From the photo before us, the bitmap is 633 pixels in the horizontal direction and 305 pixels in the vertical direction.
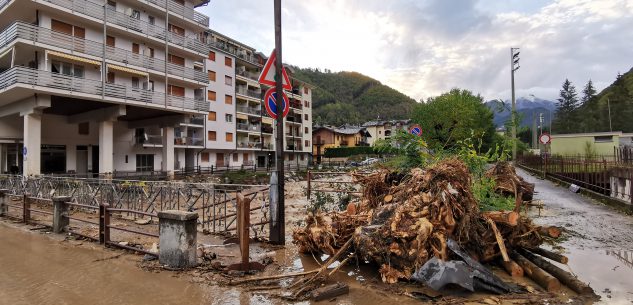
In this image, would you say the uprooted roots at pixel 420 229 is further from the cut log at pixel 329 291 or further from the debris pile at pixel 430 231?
the cut log at pixel 329 291

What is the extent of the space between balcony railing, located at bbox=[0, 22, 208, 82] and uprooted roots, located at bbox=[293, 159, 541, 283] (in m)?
21.1

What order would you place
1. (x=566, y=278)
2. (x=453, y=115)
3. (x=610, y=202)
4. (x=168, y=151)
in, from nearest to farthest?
(x=566, y=278) < (x=610, y=202) < (x=168, y=151) < (x=453, y=115)

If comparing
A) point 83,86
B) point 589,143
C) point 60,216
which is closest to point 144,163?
point 83,86

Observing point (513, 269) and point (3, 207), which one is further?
point (3, 207)

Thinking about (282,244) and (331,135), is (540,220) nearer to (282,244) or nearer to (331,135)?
(282,244)

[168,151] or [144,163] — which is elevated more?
[168,151]

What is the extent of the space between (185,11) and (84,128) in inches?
483

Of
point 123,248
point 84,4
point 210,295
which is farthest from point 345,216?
point 84,4

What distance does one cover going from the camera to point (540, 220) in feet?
34.6

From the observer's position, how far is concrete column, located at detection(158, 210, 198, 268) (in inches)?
228

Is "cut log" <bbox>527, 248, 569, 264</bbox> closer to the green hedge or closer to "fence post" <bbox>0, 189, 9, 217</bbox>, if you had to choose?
"fence post" <bbox>0, 189, 9, 217</bbox>

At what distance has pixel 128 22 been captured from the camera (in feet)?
79.7

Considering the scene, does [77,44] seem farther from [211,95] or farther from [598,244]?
[598,244]

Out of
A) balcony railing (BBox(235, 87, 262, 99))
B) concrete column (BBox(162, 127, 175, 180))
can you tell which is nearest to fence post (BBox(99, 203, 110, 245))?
concrete column (BBox(162, 127, 175, 180))
